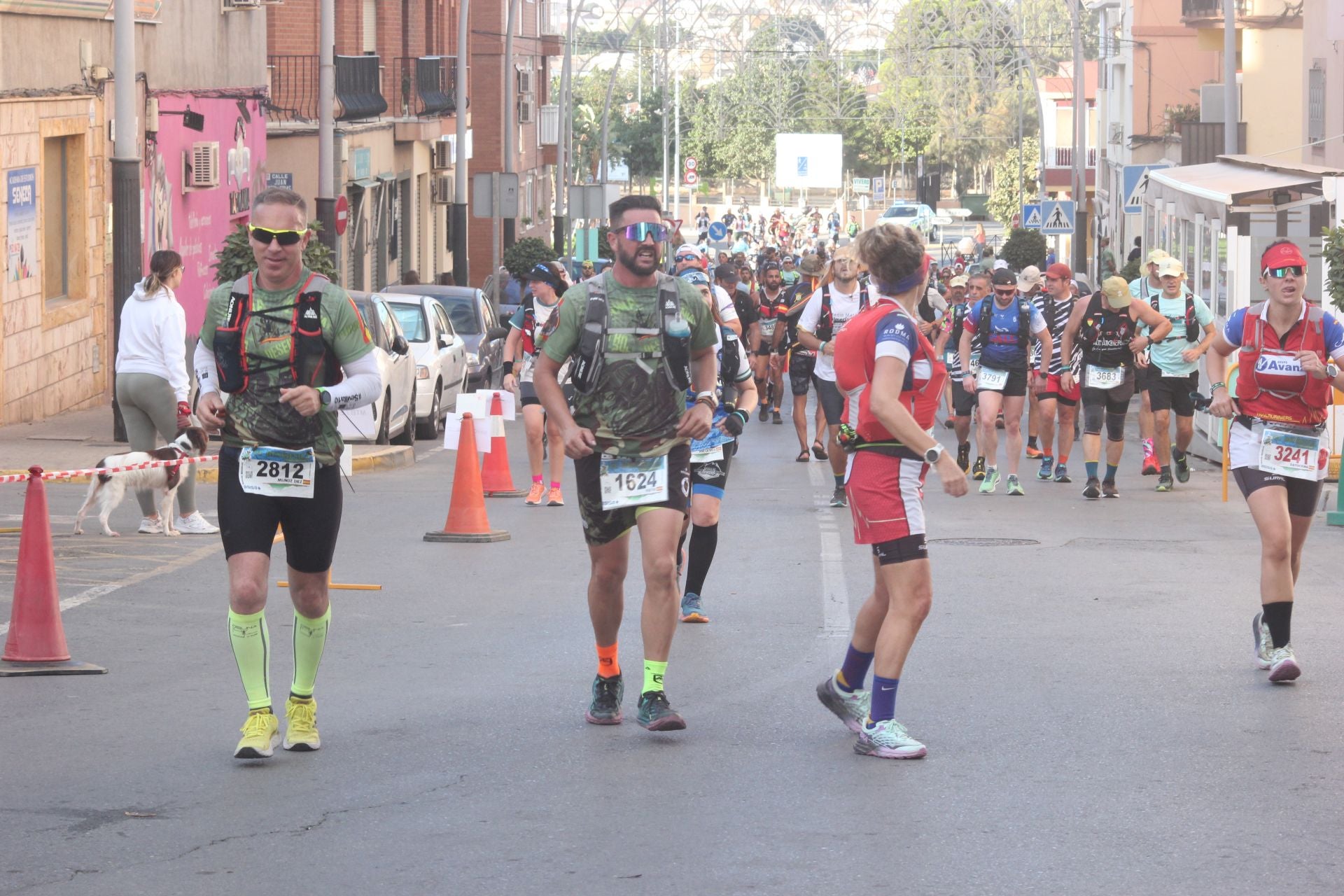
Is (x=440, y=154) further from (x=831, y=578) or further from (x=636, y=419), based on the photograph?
(x=636, y=419)

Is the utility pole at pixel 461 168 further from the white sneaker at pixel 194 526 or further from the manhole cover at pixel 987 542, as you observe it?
the manhole cover at pixel 987 542

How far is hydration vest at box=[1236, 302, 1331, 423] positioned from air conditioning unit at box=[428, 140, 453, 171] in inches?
1743

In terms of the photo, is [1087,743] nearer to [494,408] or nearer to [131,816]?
[131,816]

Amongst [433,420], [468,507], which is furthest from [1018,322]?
[433,420]

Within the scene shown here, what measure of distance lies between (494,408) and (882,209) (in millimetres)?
80349

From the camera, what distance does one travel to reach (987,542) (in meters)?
13.1

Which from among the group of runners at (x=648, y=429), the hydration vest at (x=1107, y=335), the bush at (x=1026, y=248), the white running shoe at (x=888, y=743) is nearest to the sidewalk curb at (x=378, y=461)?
the hydration vest at (x=1107, y=335)

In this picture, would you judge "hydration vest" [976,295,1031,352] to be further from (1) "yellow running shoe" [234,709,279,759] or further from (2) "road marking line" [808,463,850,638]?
(1) "yellow running shoe" [234,709,279,759]

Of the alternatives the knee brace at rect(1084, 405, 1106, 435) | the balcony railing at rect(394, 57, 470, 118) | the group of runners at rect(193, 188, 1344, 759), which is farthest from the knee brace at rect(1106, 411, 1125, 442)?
the balcony railing at rect(394, 57, 470, 118)

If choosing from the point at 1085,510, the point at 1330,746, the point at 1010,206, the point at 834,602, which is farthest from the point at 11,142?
the point at 1010,206

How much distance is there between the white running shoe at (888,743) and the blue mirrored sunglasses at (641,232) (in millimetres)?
1803

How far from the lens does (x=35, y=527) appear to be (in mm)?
8477

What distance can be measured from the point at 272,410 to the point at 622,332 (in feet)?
4.07

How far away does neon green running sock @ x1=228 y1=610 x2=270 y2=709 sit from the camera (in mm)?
6645
